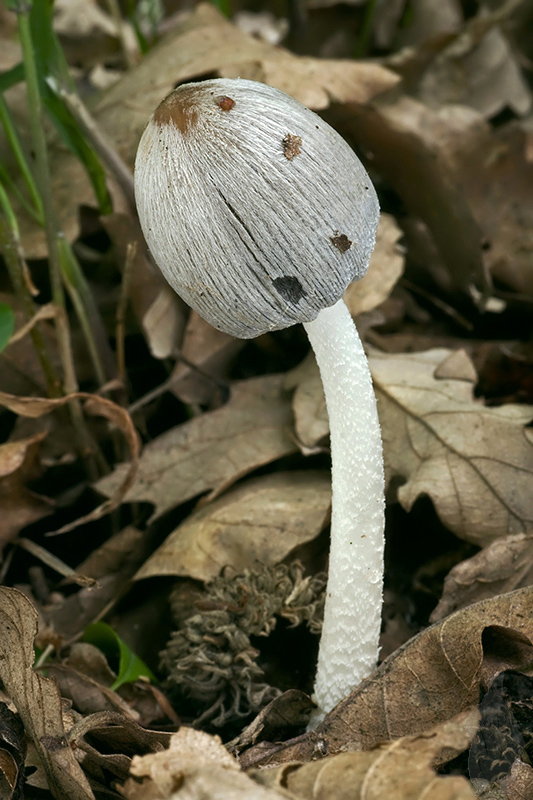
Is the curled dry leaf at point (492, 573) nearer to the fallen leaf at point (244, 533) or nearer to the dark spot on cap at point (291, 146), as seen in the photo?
the fallen leaf at point (244, 533)

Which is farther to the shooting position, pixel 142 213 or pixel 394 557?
pixel 394 557

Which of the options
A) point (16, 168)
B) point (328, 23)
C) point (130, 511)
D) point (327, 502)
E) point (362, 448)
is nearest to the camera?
point (362, 448)

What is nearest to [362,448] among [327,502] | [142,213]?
[327,502]

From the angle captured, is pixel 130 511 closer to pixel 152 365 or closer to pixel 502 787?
pixel 152 365

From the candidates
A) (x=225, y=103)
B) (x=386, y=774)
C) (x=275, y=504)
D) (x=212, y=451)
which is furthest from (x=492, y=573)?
(x=225, y=103)

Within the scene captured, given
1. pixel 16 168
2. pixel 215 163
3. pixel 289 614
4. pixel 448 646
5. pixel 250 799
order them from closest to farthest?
pixel 250 799 → pixel 215 163 → pixel 448 646 → pixel 289 614 → pixel 16 168

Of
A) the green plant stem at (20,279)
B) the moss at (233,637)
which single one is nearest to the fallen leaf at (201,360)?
the green plant stem at (20,279)
